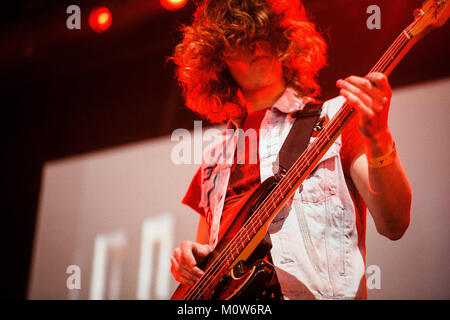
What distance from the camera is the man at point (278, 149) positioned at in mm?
872

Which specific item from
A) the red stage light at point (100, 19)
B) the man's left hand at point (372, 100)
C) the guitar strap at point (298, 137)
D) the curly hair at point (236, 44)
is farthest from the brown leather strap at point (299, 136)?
the red stage light at point (100, 19)

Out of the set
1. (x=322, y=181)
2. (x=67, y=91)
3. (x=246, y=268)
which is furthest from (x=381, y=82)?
(x=67, y=91)

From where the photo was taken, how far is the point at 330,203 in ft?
3.33

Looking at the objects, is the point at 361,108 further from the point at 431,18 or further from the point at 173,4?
the point at 173,4

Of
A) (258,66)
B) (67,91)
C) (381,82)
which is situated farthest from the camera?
(67,91)

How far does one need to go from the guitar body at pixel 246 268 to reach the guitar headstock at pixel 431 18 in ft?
1.48

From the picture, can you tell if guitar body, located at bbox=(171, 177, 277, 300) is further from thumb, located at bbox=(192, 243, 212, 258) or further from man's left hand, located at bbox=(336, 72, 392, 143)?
man's left hand, located at bbox=(336, 72, 392, 143)

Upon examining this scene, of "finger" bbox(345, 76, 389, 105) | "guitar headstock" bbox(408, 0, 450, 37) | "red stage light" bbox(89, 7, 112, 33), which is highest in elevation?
"red stage light" bbox(89, 7, 112, 33)

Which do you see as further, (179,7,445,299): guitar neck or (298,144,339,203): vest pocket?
(298,144,339,203): vest pocket

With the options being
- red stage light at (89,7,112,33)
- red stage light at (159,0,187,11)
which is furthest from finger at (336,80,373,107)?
red stage light at (89,7,112,33)

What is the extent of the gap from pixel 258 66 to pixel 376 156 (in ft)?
1.95

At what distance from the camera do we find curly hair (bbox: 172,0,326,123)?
52.6 inches

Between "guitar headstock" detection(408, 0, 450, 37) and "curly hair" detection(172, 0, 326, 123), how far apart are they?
1.53 feet

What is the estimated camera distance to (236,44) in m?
1.32
